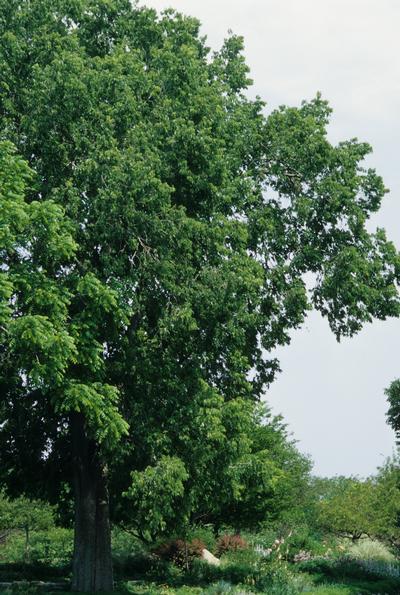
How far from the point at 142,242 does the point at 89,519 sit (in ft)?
31.0

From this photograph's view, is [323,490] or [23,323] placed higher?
[323,490]

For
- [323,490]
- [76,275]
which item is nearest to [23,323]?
[76,275]

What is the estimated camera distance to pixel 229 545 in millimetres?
44125

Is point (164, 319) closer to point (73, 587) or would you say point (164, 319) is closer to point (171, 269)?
point (171, 269)

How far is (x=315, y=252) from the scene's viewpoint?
28062mm

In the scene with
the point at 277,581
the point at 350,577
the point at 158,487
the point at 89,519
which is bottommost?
the point at 277,581

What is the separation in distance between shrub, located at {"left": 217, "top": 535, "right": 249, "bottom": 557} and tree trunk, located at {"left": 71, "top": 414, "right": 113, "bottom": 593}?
57.4 ft

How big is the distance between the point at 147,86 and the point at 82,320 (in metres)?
7.19

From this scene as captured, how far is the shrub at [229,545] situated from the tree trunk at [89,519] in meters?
17.5

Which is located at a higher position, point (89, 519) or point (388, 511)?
point (388, 511)

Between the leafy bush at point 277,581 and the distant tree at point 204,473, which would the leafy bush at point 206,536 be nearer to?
the leafy bush at point 277,581

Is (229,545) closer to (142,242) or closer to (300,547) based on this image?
(300,547)

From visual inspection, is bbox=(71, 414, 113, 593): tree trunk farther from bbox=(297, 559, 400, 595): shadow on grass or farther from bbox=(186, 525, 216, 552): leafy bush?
bbox=(186, 525, 216, 552): leafy bush

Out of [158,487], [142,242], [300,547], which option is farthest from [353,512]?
[142,242]
